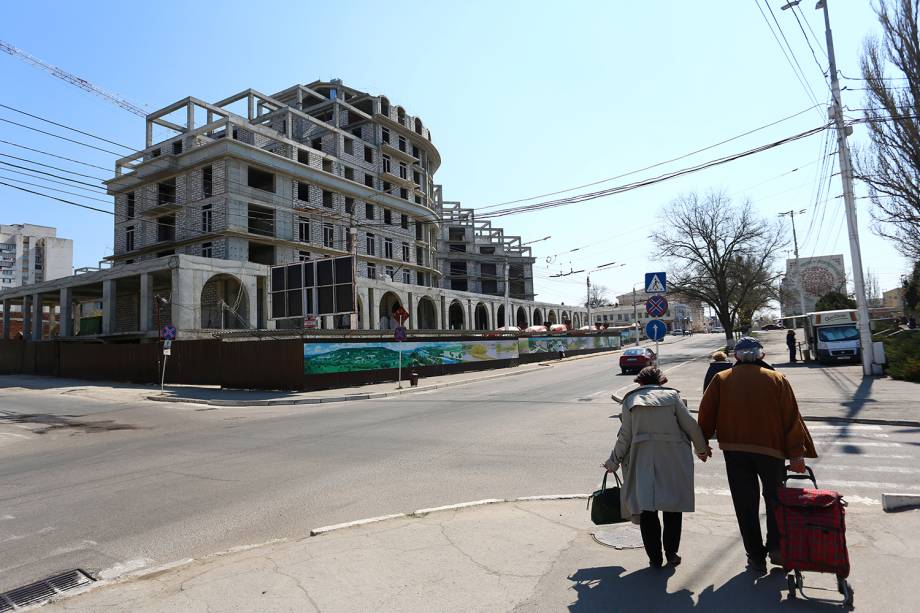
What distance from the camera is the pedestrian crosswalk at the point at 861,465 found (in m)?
6.26

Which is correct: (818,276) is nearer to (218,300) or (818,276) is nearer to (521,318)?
(521,318)

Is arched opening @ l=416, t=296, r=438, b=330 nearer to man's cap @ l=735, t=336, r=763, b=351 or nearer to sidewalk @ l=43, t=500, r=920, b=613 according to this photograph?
sidewalk @ l=43, t=500, r=920, b=613

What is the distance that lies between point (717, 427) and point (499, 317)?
69638 millimetres

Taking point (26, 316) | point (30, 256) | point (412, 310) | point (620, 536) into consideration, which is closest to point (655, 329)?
point (620, 536)

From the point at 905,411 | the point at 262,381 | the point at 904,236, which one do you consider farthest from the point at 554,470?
the point at 904,236

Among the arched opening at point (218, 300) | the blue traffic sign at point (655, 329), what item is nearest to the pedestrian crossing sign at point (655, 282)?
the blue traffic sign at point (655, 329)

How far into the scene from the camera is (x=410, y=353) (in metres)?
28.6

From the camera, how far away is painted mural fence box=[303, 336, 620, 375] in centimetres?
2320

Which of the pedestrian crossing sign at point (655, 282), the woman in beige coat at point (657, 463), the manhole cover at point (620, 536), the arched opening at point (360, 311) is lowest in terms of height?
the manhole cover at point (620, 536)

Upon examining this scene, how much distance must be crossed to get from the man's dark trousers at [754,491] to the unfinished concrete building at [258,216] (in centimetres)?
2486

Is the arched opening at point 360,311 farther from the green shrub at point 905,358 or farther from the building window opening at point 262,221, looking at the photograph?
the green shrub at point 905,358

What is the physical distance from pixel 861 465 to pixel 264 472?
857 cm

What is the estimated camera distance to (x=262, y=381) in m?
23.4

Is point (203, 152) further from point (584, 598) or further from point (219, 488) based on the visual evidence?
point (584, 598)
